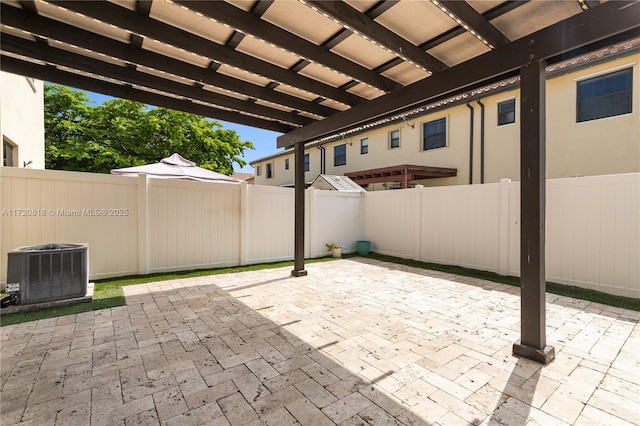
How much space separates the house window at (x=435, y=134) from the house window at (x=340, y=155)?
427cm

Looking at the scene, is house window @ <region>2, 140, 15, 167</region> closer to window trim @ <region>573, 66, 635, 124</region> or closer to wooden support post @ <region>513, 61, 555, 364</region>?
wooden support post @ <region>513, 61, 555, 364</region>

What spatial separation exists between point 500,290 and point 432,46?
156 inches

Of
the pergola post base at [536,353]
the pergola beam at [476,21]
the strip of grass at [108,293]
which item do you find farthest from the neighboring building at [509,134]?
the strip of grass at [108,293]

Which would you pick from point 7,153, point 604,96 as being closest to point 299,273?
point 7,153

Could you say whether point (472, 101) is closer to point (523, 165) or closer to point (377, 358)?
point (523, 165)

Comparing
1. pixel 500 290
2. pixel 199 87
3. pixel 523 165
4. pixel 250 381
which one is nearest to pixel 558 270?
pixel 500 290

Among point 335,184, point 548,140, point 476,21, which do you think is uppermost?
point 548,140

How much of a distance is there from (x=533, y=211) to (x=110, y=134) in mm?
16061

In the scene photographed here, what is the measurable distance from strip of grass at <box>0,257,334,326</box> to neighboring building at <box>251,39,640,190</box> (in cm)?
361

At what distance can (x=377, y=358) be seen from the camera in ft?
8.77

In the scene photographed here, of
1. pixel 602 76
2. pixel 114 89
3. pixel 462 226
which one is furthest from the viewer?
pixel 602 76

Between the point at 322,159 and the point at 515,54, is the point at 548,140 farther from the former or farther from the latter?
the point at 322,159

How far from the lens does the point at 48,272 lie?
3.81 m

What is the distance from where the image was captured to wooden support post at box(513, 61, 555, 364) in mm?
2561
